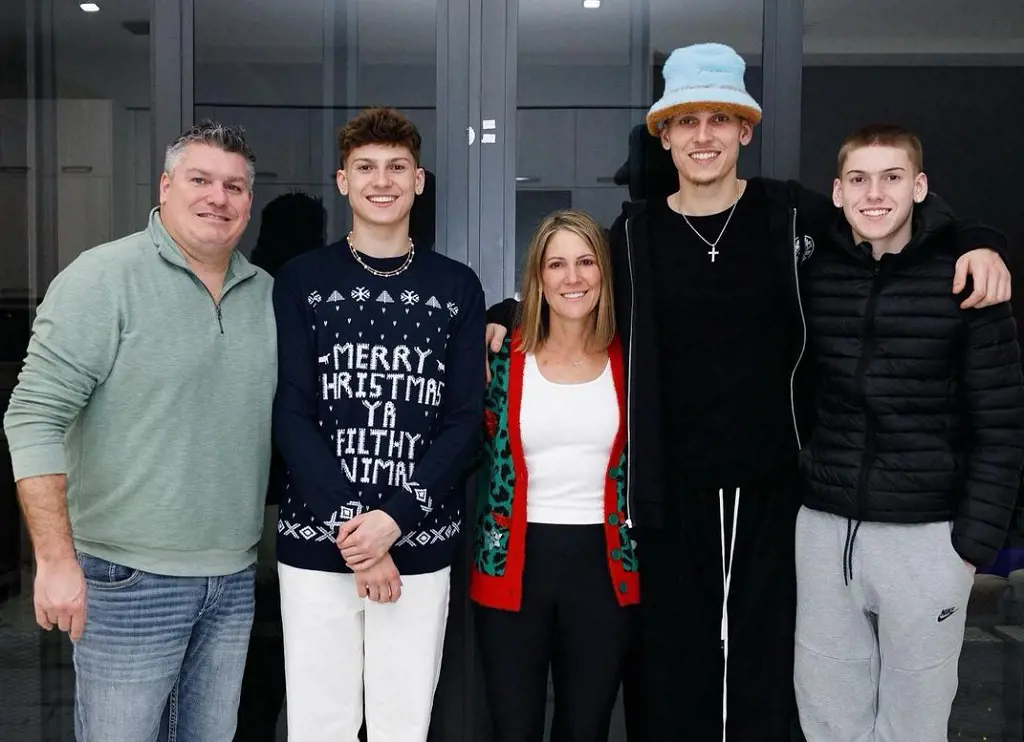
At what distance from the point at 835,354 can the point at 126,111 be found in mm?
2057

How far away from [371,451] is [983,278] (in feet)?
4.30

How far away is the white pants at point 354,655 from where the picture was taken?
2008 mm

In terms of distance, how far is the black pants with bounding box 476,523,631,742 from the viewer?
2031 mm

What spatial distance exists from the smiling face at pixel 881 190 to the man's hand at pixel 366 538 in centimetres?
118

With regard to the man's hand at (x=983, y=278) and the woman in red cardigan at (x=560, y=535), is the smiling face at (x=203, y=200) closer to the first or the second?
the woman in red cardigan at (x=560, y=535)

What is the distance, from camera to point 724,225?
2129 mm

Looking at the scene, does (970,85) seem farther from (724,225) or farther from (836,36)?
(724,225)

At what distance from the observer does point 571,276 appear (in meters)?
2.12

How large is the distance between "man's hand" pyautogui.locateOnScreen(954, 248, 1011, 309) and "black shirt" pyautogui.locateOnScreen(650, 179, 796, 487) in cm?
37

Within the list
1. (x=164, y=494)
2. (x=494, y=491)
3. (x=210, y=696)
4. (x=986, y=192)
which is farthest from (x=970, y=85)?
(x=210, y=696)

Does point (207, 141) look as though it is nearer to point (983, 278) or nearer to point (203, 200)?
point (203, 200)

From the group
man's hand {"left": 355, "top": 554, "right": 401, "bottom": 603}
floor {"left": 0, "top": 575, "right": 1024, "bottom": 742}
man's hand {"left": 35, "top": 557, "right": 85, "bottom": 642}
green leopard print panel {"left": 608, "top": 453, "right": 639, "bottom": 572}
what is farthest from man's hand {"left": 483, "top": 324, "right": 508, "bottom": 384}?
floor {"left": 0, "top": 575, "right": 1024, "bottom": 742}

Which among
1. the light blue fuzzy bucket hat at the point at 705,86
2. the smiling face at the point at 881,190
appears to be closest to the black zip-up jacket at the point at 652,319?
the smiling face at the point at 881,190

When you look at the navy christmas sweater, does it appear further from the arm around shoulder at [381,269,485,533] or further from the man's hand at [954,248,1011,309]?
the man's hand at [954,248,1011,309]
